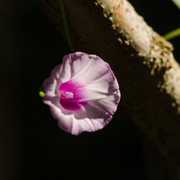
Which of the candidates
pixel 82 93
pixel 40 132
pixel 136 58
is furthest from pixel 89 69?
pixel 40 132

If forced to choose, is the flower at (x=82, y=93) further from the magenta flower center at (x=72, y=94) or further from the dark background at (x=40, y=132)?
the dark background at (x=40, y=132)

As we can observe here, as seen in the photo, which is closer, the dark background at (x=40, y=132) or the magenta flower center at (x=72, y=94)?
the magenta flower center at (x=72, y=94)

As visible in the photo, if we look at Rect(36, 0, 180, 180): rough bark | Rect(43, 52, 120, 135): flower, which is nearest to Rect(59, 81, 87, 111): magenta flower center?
Rect(43, 52, 120, 135): flower

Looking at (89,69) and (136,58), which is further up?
(89,69)

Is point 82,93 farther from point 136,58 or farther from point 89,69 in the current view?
point 136,58

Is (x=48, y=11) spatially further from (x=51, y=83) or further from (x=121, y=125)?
(x=121, y=125)

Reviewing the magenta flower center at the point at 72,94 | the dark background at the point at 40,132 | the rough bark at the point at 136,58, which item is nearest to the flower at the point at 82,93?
the magenta flower center at the point at 72,94
